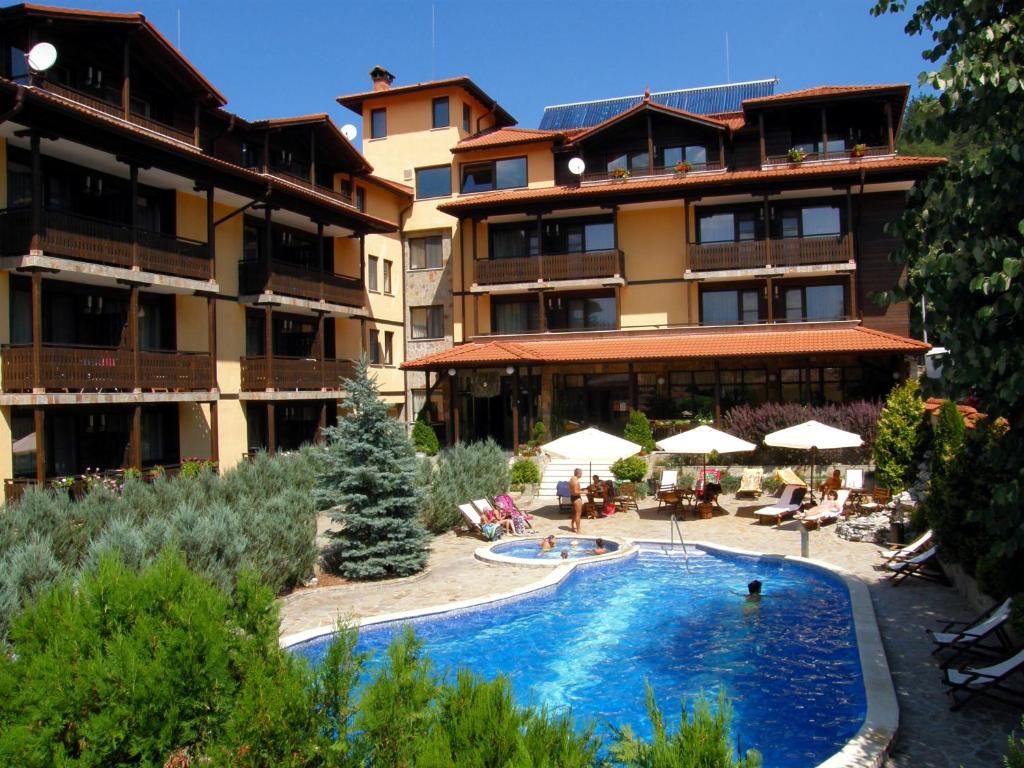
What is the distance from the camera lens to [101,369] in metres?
20.7

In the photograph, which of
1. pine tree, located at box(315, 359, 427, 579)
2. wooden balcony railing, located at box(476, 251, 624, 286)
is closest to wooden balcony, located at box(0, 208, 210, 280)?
pine tree, located at box(315, 359, 427, 579)

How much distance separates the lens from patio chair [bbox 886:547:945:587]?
1354 centimetres

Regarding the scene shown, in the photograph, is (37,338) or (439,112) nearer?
(37,338)

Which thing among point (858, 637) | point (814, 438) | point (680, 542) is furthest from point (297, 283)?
point (858, 637)

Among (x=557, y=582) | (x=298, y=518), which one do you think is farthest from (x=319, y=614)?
(x=557, y=582)

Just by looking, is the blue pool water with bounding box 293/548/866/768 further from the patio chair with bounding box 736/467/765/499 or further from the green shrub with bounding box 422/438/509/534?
the patio chair with bounding box 736/467/765/499

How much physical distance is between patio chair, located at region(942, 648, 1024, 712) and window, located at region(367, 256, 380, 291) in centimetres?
3004

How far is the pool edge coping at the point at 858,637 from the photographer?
728cm

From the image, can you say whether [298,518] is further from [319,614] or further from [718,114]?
[718,114]

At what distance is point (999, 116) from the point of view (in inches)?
235

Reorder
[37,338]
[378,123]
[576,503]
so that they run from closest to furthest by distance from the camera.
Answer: [37,338]
[576,503]
[378,123]

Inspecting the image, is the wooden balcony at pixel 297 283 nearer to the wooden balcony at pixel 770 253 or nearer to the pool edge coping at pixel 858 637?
the wooden balcony at pixel 770 253

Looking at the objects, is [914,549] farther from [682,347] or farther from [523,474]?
[682,347]

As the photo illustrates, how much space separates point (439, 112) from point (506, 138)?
4.19 m
